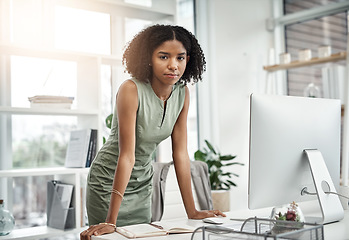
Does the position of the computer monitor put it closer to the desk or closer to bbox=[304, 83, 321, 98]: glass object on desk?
the desk

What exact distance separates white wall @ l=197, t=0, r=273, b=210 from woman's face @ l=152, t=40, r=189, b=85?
2.24 metres

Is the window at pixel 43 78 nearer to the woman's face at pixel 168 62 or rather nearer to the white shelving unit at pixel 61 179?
the white shelving unit at pixel 61 179

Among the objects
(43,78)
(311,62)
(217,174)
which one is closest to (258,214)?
(217,174)

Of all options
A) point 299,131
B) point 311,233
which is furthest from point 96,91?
point 311,233

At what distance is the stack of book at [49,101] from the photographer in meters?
2.73

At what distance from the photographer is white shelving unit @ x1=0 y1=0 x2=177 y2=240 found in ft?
8.71

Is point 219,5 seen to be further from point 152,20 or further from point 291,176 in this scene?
point 291,176

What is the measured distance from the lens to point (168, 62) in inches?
67.5

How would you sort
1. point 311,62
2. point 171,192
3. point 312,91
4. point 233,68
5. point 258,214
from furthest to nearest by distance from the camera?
point 233,68, point 312,91, point 311,62, point 171,192, point 258,214

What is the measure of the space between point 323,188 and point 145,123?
726 mm

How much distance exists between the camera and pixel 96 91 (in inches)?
117

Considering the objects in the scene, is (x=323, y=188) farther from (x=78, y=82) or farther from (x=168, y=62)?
(x=78, y=82)

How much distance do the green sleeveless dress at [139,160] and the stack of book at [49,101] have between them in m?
0.93

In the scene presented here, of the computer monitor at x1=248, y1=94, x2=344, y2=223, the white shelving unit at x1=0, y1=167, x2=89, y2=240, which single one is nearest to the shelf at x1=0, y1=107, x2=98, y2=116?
the white shelving unit at x1=0, y1=167, x2=89, y2=240
